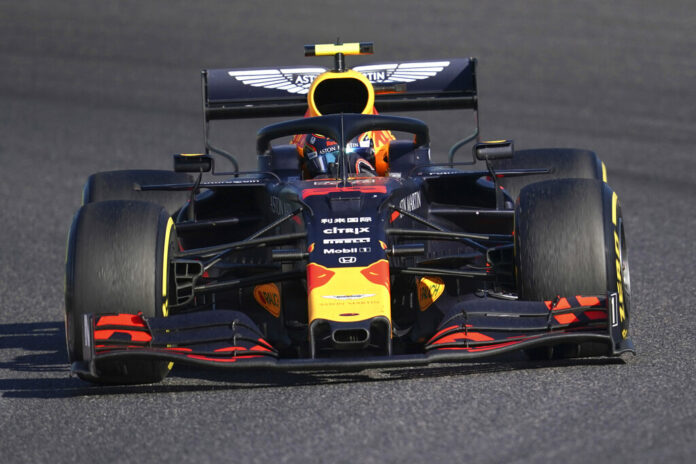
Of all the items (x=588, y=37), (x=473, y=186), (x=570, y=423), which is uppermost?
(x=588, y=37)

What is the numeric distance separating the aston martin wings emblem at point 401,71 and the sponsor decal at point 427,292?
3056mm

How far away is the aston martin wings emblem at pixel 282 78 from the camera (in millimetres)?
10070

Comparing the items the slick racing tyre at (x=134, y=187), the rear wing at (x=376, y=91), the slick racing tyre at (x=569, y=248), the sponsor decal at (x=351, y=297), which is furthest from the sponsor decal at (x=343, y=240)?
the rear wing at (x=376, y=91)

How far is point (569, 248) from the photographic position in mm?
6809

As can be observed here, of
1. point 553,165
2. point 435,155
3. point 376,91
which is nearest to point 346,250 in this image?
point 553,165

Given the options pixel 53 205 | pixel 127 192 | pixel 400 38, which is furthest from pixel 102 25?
pixel 127 192

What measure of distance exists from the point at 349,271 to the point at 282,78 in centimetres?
384

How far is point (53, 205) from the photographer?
560 inches

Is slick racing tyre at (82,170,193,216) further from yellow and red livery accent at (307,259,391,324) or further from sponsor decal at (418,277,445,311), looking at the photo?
yellow and red livery accent at (307,259,391,324)

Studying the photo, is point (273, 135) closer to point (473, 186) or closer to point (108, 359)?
point (473, 186)

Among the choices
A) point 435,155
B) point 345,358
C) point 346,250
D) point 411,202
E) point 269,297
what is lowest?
point 345,358

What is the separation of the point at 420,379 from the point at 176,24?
21.4 meters

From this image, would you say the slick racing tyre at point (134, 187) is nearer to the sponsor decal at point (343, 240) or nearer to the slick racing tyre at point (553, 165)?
the slick racing tyre at point (553, 165)

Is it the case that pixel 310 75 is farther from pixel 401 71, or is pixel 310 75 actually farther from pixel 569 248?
pixel 569 248
